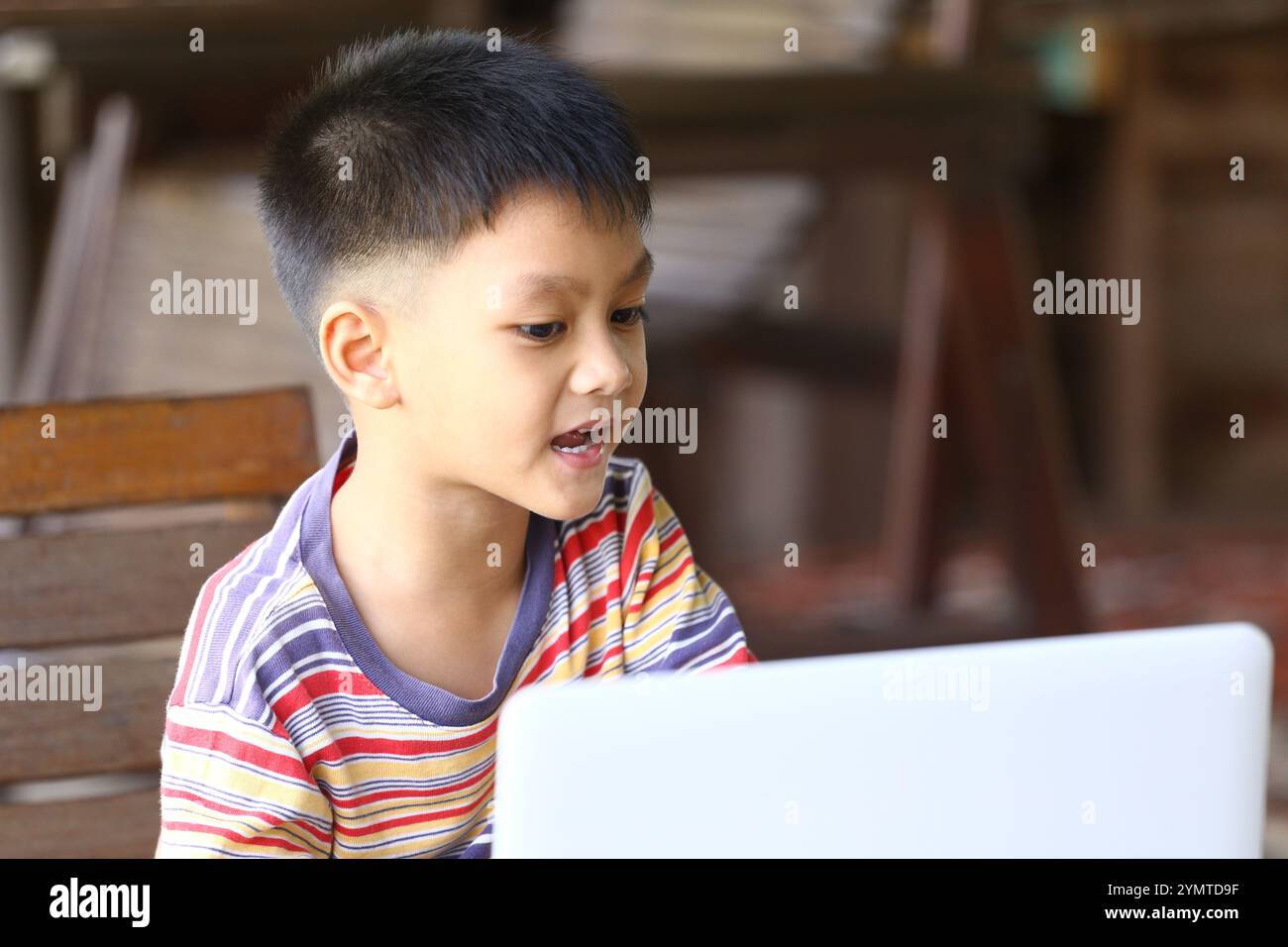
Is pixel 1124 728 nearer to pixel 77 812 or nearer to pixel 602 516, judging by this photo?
pixel 602 516

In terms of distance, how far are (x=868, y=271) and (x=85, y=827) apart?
9.10 feet

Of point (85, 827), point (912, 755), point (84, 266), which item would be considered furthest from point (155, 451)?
point (84, 266)

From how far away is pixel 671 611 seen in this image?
716 millimetres

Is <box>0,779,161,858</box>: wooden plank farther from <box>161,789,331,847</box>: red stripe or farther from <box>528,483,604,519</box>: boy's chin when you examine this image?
<box>528,483,604,519</box>: boy's chin

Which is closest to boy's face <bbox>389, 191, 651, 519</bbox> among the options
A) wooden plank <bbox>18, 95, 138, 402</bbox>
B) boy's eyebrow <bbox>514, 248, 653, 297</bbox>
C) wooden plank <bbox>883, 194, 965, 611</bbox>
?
boy's eyebrow <bbox>514, 248, 653, 297</bbox>

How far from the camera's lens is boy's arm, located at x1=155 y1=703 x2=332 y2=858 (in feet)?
1.93

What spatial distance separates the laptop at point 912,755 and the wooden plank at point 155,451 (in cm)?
44

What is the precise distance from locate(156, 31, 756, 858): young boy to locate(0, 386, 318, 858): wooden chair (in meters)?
0.12

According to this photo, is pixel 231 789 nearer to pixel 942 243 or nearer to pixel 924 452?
pixel 942 243

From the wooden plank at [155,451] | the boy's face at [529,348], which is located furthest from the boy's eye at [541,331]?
the wooden plank at [155,451]
